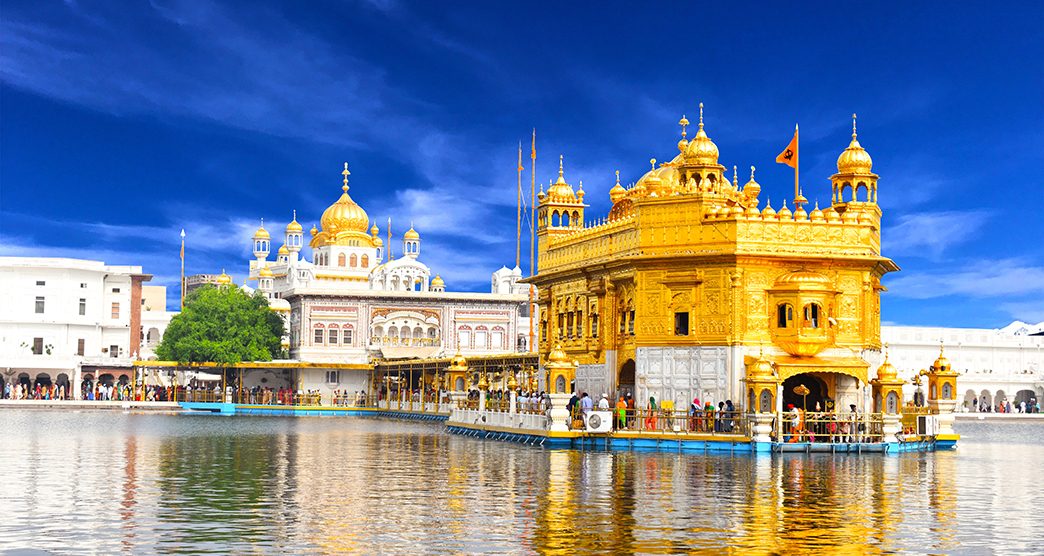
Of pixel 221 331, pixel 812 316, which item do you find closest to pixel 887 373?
pixel 812 316

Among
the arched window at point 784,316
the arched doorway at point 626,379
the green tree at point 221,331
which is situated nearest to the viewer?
the arched window at point 784,316

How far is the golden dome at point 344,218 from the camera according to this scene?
99.8 metres

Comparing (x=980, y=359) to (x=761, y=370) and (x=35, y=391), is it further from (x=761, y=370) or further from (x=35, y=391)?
(x=761, y=370)

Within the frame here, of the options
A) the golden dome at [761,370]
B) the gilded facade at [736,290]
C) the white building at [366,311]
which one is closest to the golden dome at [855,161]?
the gilded facade at [736,290]

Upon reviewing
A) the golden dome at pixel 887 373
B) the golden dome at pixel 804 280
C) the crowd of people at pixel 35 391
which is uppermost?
the golden dome at pixel 804 280

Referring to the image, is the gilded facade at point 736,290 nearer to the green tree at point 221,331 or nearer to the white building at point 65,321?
the green tree at point 221,331

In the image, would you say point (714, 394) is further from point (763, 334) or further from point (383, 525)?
point (383, 525)

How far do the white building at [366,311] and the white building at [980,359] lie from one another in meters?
28.6

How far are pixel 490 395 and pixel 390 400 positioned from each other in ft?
80.5

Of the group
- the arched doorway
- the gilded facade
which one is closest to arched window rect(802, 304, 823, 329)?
the gilded facade

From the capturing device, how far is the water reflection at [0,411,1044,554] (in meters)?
16.6

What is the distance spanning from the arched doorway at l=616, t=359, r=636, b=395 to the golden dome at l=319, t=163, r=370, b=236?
191 ft

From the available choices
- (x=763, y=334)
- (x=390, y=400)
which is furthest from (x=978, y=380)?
(x=763, y=334)

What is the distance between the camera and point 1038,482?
27609 millimetres
